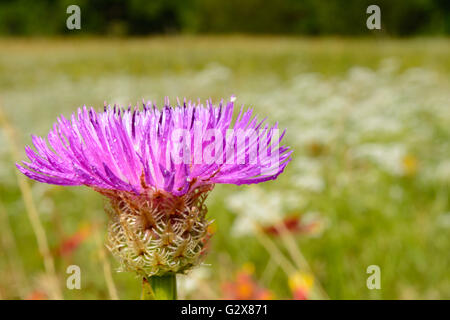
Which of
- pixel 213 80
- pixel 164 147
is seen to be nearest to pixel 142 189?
pixel 164 147

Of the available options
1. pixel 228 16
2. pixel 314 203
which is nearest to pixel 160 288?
pixel 314 203

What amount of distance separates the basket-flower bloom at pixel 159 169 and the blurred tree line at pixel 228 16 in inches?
611

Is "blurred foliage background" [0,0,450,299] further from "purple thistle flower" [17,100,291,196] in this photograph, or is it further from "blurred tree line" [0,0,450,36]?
"blurred tree line" [0,0,450,36]

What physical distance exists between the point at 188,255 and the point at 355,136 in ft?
7.54

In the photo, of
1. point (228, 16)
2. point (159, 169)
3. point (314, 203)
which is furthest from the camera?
point (228, 16)

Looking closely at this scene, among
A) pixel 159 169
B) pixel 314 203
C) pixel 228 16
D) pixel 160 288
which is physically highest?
pixel 228 16

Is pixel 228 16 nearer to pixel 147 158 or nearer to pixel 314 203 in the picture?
pixel 314 203

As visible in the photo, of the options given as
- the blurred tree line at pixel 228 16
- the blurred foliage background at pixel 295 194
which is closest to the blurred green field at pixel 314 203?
the blurred foliage background at pixel 295 194

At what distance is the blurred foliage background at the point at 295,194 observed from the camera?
1255 millimetres

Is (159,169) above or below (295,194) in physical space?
above

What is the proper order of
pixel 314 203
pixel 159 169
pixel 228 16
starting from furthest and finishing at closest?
pixel 228 16
pixel 314 203
pixel 159 169

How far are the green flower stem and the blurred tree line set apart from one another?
1557cm

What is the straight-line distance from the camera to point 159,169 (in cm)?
49

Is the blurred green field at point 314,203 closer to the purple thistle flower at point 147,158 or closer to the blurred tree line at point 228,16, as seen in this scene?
the purple thistle flower at point 147,158
